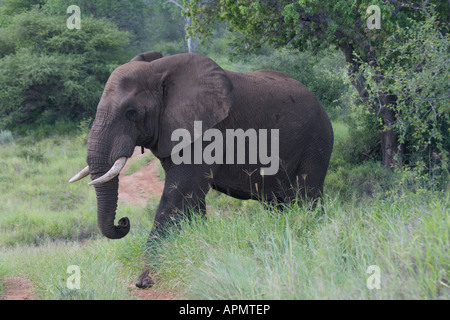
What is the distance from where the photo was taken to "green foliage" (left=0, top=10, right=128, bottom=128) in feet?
67.6

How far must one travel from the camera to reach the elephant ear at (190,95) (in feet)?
20.9

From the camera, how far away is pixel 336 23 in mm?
9852

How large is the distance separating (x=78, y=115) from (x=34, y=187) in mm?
7491

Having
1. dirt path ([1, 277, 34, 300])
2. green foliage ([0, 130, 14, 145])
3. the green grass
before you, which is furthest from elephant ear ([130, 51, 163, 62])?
green foliage ([0, 130, 14, 145])

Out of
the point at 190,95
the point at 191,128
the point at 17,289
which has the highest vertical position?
the point at 190,95

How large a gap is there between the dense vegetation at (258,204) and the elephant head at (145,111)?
2.55ft

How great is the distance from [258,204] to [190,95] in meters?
4.32

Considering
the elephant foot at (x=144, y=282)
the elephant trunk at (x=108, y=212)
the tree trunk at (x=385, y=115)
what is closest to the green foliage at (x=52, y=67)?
the tree trunk at (x=385, y=115)

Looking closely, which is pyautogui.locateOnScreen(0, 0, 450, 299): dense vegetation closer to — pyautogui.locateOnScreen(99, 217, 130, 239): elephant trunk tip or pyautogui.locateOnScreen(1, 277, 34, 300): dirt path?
pyautogui.locateOnScreen(1, 277, 34, 300): dirt path

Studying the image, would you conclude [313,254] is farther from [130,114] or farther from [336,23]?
[336,23]

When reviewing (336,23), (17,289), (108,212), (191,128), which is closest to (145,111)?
(191,128)

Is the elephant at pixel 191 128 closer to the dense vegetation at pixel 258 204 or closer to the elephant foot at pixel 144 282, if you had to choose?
the dense vegetation at pixel 258 204

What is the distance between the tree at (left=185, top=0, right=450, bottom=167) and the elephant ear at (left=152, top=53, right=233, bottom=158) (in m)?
2.82
